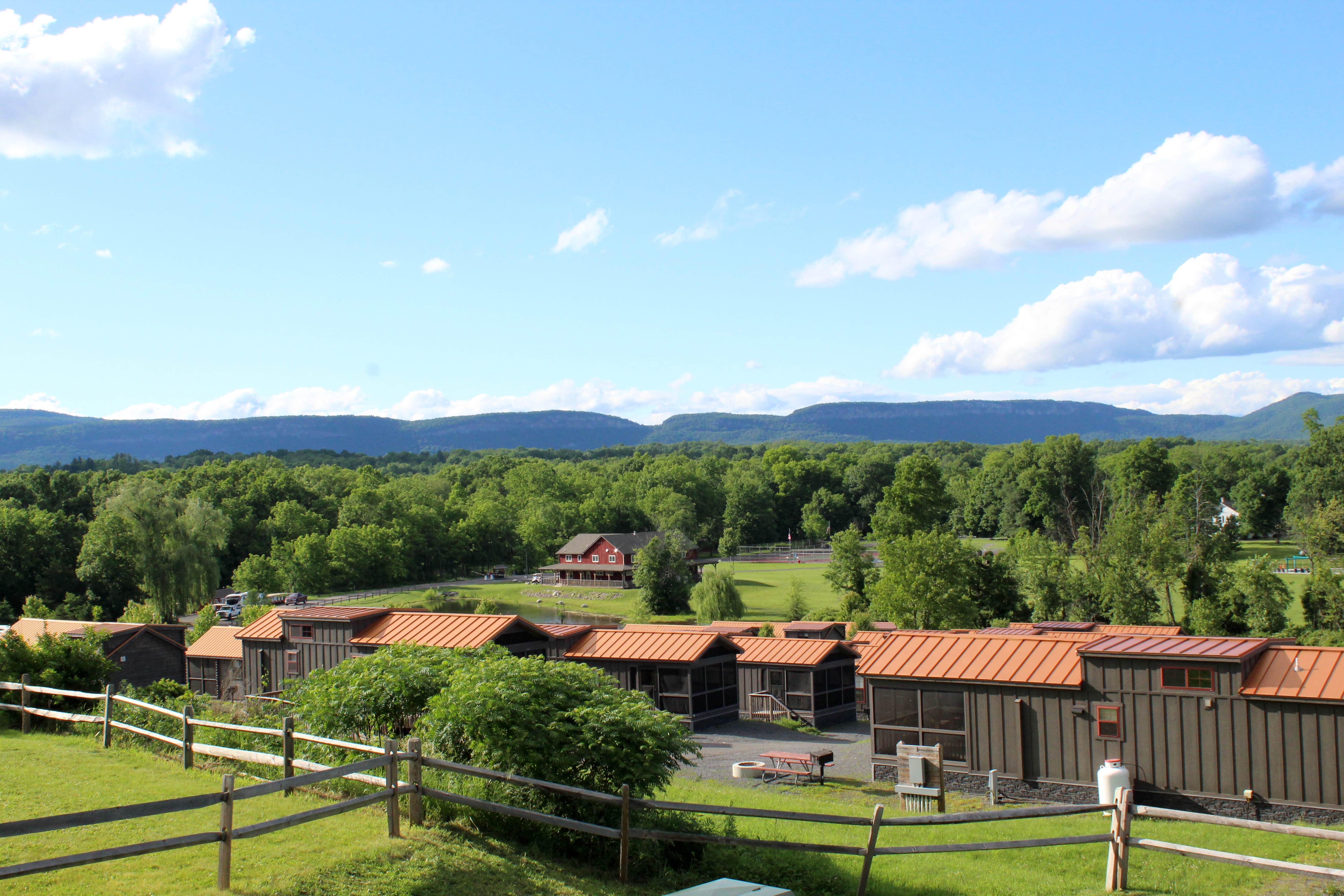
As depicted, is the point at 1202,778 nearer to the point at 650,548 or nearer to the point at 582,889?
the point at 582,889

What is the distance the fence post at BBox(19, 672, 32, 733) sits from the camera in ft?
52.5

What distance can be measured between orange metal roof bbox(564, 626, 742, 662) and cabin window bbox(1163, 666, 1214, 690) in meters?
13.8

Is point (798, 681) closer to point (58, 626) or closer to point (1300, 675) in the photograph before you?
point (1300, 675)

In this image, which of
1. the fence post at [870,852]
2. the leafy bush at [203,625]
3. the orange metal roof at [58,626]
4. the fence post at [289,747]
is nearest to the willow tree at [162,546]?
the leafy bush at [203,625]

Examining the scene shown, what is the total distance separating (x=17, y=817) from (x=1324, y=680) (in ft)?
64.6

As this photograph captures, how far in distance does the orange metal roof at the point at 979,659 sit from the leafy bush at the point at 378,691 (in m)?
11.3

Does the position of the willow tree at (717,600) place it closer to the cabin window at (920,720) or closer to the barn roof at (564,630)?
the barn roof at (564,630)

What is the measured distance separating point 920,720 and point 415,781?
46.6 ft

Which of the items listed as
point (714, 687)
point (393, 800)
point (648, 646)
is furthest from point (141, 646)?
point (393, 800)

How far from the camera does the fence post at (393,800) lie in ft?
31.3

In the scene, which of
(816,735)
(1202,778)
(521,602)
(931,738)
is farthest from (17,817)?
(521,602)

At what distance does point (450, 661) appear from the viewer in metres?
13.3

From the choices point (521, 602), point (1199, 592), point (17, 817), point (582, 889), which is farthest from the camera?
point (521, 602)

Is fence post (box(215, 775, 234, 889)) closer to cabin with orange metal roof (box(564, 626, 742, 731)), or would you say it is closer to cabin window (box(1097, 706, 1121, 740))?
cabin window (box(1097, 706, 1121, 740))
